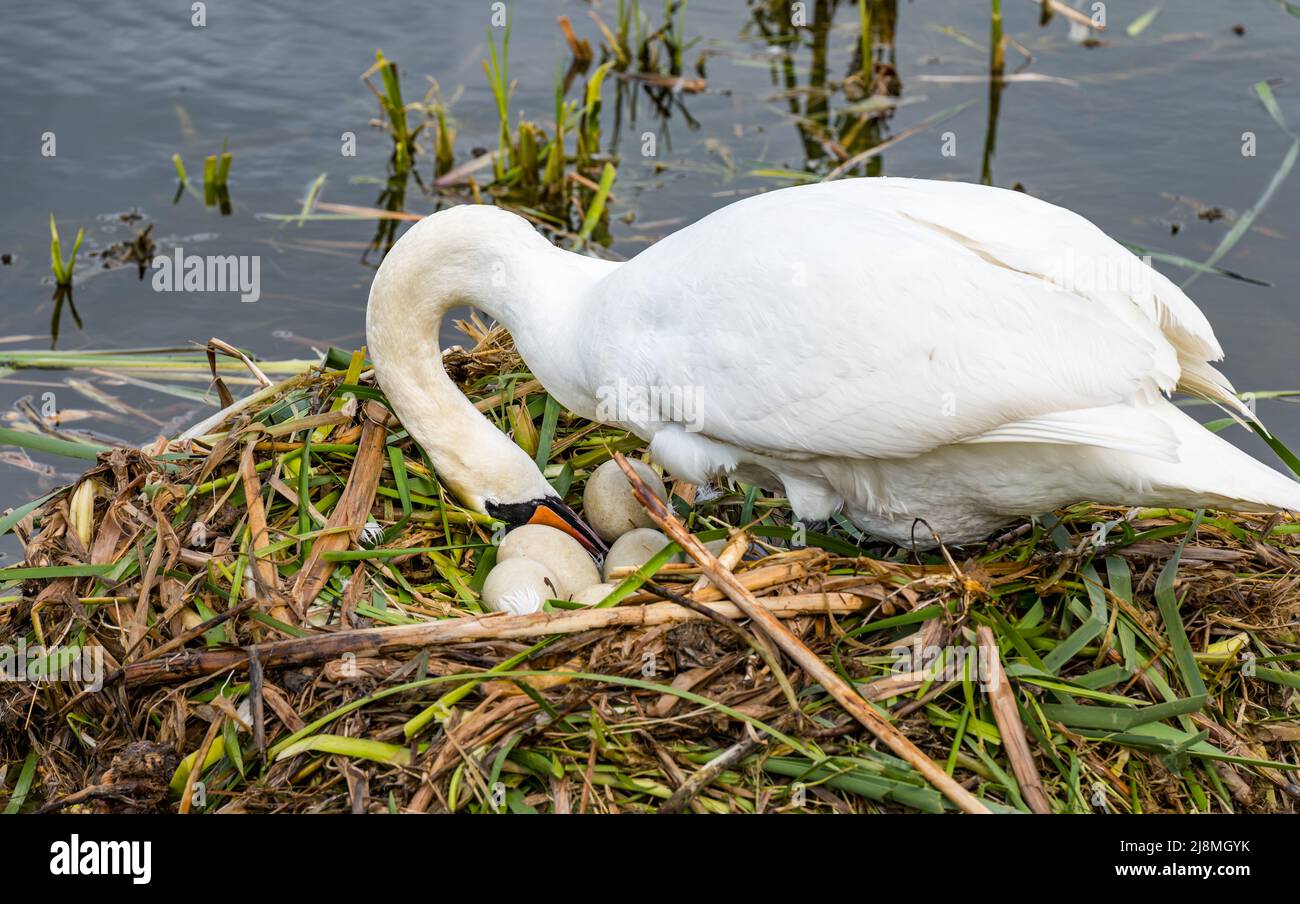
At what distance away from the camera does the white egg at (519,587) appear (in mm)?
5184

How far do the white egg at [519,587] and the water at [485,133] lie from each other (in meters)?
3.19

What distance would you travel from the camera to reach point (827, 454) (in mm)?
5035

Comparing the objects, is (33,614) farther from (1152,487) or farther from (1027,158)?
(1027,158)

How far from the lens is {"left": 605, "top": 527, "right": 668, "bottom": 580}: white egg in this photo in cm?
556

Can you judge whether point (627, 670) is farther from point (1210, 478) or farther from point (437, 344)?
point (1210, 478)

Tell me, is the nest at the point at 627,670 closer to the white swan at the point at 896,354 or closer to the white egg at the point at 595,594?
the white egg at the point at 595,594

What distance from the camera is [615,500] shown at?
19.5 feet

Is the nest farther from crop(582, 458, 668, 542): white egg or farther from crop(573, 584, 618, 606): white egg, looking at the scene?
crop(582, 458, 668, 542): white egg

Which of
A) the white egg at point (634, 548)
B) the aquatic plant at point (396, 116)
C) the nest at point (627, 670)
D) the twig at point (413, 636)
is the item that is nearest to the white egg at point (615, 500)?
the white egg at point (634, 548)

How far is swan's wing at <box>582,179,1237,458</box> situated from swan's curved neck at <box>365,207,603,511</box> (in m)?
0.51

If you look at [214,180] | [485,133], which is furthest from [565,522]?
[485,133]

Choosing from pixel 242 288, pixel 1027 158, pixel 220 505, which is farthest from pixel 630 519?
pixel 1027 158

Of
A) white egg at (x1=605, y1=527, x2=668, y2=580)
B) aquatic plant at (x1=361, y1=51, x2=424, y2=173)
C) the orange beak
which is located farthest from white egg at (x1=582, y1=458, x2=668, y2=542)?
aquatic plant at (x1=361, y1=51, x2=424, y2=173)

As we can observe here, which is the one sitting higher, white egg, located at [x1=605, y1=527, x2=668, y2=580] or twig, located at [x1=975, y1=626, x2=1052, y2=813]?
white egg, located at [x1=605, y1=527, x2=668, y2=580]
